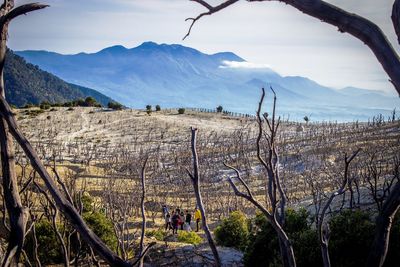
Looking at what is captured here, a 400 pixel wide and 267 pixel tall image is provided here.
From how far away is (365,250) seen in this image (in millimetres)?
8734

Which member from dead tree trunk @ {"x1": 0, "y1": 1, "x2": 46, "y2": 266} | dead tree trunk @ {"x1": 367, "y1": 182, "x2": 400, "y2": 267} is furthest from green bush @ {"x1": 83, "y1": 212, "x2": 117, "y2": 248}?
dead tree trunk @ {"x1": 367, "y1": 182, "x2": 400, "y2": 267}

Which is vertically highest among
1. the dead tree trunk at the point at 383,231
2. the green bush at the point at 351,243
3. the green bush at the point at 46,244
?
the dead tree trunk at the point at 383,231

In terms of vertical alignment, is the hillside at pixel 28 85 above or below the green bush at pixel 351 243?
above

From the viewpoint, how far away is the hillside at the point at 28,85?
494 ft

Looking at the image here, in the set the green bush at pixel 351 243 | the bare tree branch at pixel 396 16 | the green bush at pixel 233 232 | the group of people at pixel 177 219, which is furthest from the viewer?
the group of people at pixel 177 219

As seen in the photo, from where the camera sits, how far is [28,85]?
6181 inches

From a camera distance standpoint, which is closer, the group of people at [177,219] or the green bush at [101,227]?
the green bush at [101,227]

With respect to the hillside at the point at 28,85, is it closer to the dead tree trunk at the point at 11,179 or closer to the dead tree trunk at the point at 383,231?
the dead tree trunk at the point at 11,179

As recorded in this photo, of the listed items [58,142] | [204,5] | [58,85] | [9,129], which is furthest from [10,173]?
[58,85]

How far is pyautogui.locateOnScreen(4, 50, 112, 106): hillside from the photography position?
494 feet

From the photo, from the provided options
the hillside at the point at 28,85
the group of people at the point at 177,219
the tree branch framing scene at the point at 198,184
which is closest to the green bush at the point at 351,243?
the tree branch framing scene at the point at 198,184

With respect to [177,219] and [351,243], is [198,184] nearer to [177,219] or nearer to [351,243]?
[351,243]

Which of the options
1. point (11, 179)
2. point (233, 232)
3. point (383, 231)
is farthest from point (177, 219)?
point (11, 179)

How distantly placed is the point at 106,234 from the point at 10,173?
1268 cm
